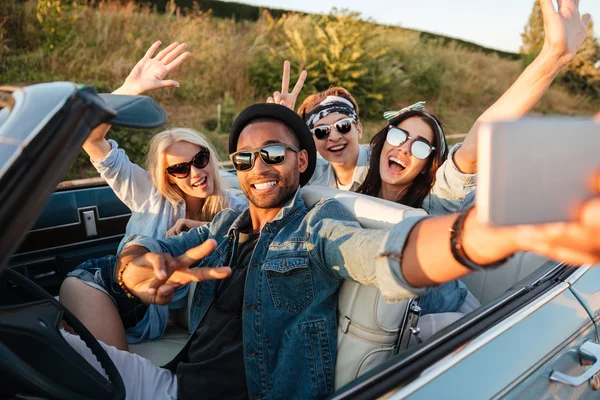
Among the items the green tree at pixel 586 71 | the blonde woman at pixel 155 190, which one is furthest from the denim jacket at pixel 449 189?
the green tree at pixel 586 71

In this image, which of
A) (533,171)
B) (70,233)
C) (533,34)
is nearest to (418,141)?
(533,171)

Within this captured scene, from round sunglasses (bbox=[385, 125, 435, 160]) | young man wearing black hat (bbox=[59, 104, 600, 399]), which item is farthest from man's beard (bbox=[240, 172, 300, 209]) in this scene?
round sunglasses (bbox=[385, 125, 435, 160])

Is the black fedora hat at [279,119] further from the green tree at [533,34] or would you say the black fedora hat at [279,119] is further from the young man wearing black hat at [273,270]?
the green tree at [533,34]

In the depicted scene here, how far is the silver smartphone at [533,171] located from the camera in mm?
700

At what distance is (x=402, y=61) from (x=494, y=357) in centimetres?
1770

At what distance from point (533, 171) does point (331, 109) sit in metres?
2.73

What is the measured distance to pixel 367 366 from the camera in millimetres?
1574

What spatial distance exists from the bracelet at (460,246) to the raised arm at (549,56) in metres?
1.18

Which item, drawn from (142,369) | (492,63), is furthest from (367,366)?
(492,63)

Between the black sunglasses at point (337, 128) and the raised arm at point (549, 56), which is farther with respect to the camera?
the black sunglasses at point (337, 128)

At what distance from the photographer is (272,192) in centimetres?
198

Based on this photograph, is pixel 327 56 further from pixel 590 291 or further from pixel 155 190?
pixel 590 291

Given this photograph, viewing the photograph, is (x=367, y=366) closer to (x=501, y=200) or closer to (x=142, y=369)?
(x=142, y=369)

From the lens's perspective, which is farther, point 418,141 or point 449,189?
point 418,141
